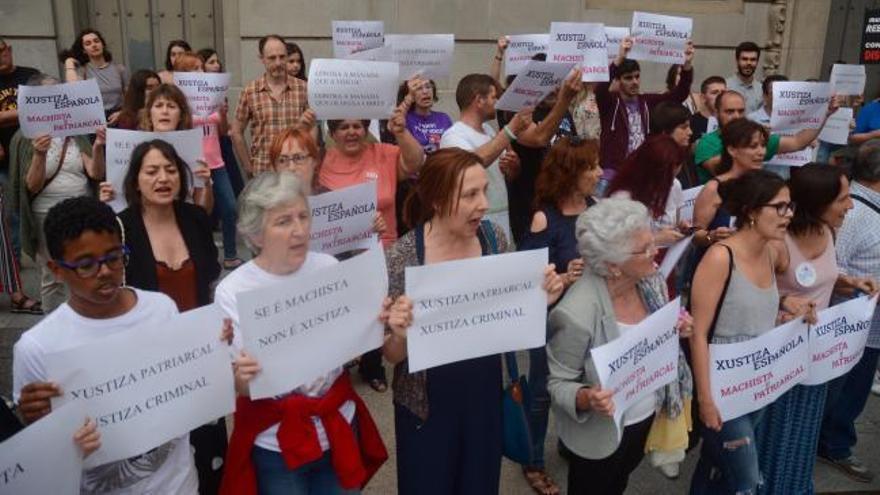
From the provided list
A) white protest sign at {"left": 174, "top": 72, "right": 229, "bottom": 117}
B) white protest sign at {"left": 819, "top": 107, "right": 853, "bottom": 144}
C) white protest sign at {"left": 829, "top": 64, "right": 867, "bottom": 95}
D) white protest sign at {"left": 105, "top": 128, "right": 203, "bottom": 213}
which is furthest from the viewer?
white protest sign at {"left": 819, "top": 107, "right": 853, "bottom": 144}

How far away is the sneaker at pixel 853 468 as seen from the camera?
425 centimetres

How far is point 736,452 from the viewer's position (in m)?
3.21

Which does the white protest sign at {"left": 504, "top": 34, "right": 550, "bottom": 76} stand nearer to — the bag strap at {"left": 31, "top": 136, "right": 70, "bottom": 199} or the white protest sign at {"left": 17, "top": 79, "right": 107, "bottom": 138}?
the white protest sign at {"left": 17, "top": 79, "right": 107, "bottom": 138}

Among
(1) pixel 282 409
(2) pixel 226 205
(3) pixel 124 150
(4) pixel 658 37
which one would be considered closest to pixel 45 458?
(1) pixel 282 409

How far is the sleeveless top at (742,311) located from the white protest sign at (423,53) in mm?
3205

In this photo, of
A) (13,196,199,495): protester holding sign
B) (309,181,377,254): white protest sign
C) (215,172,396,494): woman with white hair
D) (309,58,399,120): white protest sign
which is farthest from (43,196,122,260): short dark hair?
(309,58,399,120): white protest sign

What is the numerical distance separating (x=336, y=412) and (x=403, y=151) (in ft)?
6.90

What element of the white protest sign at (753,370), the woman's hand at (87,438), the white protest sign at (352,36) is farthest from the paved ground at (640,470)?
the white protest sign at (352,36)

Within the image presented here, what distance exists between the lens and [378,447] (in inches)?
111

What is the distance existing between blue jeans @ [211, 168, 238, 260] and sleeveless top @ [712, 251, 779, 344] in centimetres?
472

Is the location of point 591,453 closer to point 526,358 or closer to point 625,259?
point 625,259

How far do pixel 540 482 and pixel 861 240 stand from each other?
6.62ft

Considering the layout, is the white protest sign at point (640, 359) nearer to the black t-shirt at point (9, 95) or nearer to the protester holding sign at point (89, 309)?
the protester holding sign at point (89, 309)

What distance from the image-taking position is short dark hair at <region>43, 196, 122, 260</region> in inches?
87.8
